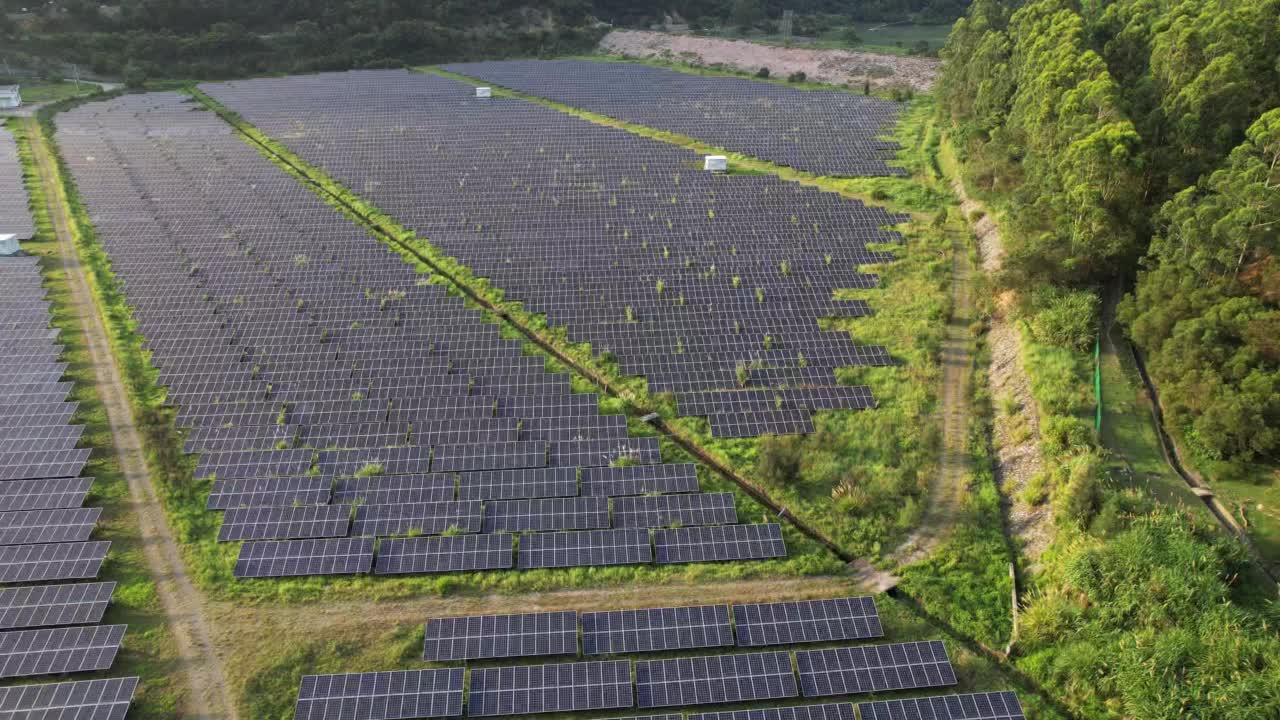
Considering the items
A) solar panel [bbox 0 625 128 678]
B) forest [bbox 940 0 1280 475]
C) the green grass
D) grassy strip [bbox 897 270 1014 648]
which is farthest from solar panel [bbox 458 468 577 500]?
the green grass

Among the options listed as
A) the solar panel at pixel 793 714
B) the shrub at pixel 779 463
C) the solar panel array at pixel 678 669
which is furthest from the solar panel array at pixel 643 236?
the solar panel at pixel 793 714

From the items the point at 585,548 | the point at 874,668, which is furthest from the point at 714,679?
the point at 585,548

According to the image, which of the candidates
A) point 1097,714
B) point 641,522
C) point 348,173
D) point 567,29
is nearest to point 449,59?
point 567,29

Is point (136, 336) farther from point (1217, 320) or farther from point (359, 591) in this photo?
point (1217, 320)

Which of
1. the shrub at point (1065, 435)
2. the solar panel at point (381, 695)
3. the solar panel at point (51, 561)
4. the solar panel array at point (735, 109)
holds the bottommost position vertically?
the solar panel at point (381, 695)

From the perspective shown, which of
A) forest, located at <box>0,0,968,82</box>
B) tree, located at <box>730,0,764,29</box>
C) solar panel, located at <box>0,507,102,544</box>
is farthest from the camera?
tree, located at <box>730,0,764,29</box>

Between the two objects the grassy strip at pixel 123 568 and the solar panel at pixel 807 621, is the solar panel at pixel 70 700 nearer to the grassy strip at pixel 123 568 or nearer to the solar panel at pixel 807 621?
the grassy strip at pixel 123 568

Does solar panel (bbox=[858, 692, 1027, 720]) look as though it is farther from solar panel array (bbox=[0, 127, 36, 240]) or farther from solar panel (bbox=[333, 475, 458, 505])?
solar panel array (bbox=[0, 127, 36, 240])
